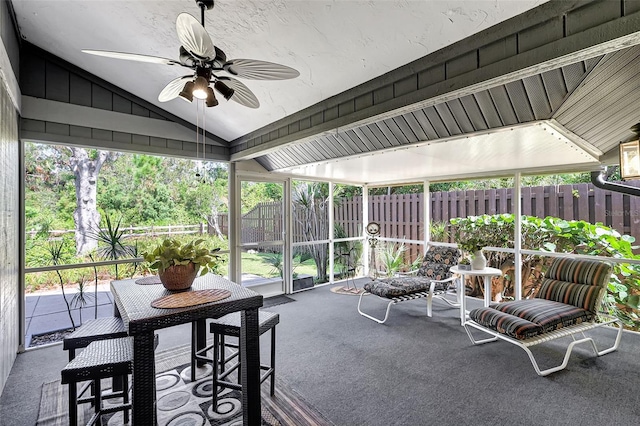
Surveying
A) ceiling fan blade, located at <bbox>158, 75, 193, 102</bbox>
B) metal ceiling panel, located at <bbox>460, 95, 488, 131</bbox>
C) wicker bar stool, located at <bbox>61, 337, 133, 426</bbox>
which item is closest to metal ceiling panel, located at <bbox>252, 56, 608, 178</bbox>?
metal ceiling panel, located at <bbox>460, 95, 488, 131</bbox>

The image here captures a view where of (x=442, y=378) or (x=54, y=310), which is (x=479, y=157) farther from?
(x=54, y=310)

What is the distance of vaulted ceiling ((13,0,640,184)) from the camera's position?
1669mm

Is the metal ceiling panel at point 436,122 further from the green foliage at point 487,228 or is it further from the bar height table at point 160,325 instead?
the green foliage at point 487,228

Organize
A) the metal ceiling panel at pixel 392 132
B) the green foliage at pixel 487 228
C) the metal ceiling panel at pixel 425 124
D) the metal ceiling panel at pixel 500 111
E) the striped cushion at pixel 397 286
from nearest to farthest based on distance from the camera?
the metal ceiling panel at pixel 500 111
the metal ceiling panel at pixel 425 124
the metal ceiling panel at pixel 392 132
the striped cushion at pixel 397 286
the green foliage at pixel 487 228

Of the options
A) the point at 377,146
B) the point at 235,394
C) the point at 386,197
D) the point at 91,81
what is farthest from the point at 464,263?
the point at 91,81

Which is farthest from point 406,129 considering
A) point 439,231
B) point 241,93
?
point 439,231

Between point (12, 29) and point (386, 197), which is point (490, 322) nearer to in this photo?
point (386, 197)

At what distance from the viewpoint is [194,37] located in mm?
1573

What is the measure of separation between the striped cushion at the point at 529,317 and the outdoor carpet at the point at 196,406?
6.11 ft

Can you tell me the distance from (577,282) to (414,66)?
2.93 m

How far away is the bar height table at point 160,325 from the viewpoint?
5.09ft

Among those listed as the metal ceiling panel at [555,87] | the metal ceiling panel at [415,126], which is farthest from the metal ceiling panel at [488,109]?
the metal ceiling panel at [415,126]

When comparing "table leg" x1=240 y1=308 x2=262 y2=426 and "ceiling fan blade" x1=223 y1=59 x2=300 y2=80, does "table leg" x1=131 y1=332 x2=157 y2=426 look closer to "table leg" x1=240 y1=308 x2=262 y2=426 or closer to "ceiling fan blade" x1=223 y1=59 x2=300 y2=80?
"table leg" x1=240 y1=308 x2=262 y2=426

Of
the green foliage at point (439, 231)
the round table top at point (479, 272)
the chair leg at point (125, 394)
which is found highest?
the green foliage at point (439, 231)
